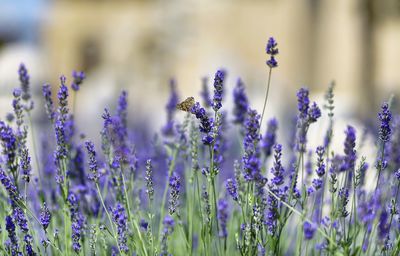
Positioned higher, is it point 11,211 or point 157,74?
point 157,74

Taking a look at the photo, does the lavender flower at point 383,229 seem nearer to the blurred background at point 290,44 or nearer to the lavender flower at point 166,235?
the lavender flower at point 166,235

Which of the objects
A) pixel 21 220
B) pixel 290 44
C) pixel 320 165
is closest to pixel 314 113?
pixel 320 165

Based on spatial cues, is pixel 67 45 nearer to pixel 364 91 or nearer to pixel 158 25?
pixel 158 25

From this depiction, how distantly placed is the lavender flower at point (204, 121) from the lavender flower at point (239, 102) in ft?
2.54

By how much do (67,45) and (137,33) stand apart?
2096 millimetres

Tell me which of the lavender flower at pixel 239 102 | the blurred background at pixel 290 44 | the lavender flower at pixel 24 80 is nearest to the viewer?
the lavender flower at pixel 24 80

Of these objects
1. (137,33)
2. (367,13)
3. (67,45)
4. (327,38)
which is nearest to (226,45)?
(327,38)

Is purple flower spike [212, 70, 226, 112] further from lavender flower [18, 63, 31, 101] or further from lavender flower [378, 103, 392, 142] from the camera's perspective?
lavender flower [18, 63, 31, 101]

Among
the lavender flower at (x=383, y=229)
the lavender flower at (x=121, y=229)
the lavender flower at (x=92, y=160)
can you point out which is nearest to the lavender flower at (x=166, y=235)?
the lavender flower at (x=121, y=229)

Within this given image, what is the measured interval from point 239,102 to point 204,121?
0.85m

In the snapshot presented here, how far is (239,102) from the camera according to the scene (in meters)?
2.73

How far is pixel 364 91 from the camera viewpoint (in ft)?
42.4

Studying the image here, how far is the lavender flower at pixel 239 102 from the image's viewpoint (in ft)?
8.88

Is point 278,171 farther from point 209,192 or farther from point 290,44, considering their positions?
point 290,44
